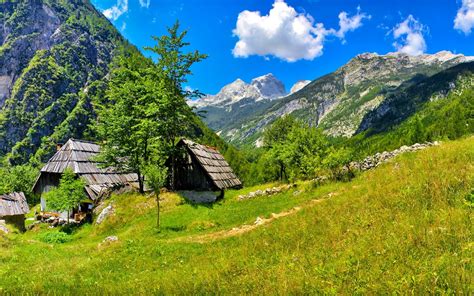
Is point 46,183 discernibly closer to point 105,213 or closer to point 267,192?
point 105,213

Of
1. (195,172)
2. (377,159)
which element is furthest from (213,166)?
(377,159)

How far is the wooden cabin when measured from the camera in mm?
42594

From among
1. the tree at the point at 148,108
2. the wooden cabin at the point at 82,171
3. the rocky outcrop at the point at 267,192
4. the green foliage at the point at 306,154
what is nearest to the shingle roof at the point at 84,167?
the wooden cabin at the point at 82,171

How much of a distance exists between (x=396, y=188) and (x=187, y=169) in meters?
27.5

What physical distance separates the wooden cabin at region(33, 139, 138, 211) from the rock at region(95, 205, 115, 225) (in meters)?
11.4

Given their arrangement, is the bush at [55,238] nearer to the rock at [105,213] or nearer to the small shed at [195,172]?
the rock at [105,213]

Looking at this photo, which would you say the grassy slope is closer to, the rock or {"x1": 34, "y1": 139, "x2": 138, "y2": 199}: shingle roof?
the rock

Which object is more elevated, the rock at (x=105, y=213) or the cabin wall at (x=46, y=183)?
the cabin wall at (x=46, y=183)

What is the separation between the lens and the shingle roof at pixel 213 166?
118 ft

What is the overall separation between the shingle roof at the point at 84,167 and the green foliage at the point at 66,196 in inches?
290

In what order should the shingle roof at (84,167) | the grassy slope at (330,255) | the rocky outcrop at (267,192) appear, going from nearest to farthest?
the grassy slope at (330,255)
the rocky outcrop at (267,192)
the shingle roof at (84,167)

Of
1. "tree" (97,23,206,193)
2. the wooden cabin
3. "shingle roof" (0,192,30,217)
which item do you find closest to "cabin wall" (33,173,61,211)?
the wooden cabin

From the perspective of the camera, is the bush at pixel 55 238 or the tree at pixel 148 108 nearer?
the bush at pixel 55 238

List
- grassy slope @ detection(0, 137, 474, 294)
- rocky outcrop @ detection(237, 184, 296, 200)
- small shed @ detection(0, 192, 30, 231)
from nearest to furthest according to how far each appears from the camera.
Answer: grassy slope @ detection(0, 137, 474, 294)
rocky outcrop @ detection(237, 184, 296, 200)
small shed @ detection(0, 192, 30, 231)
